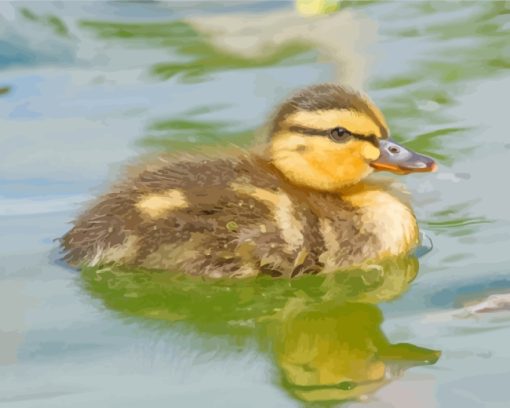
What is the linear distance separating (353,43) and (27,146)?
1.15 metres

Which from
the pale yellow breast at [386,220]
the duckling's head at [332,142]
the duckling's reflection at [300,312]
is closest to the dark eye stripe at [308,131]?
the duckling's head at [332,142]

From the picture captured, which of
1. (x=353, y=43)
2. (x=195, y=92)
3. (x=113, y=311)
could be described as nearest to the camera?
(x=113, y=311)

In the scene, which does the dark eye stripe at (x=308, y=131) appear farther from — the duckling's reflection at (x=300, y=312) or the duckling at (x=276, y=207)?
the duckling's reflection at (x=300, y=312)

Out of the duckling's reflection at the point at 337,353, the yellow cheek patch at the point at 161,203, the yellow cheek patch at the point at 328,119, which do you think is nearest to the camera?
the duckling's reflection at the point at 337,353

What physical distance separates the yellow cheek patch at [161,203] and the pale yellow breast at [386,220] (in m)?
0.40

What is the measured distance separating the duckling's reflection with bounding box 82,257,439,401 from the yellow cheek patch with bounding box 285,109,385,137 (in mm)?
308

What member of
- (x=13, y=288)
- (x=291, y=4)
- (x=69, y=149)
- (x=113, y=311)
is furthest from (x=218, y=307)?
(x=291, y=4)

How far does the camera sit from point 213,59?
4.31m

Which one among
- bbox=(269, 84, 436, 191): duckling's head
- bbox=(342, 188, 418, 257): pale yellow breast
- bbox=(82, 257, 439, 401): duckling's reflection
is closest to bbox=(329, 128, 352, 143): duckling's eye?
bbox=(269, 84, 436, 191): duckling's head

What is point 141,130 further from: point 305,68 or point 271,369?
point 271,369

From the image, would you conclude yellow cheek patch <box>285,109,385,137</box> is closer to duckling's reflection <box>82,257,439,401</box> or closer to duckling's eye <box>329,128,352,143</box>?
duckling's eye <box>329,128,352,143</box>

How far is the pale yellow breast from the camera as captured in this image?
119 inches

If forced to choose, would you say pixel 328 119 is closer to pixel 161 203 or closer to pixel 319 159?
pixel 319 159

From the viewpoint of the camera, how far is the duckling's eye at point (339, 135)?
298 centimetres
